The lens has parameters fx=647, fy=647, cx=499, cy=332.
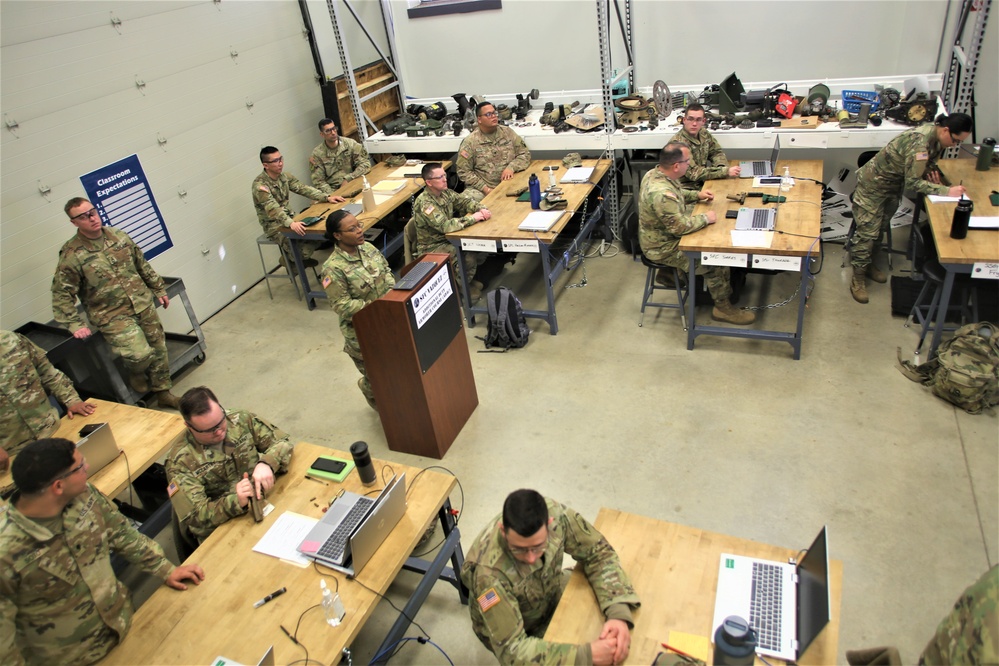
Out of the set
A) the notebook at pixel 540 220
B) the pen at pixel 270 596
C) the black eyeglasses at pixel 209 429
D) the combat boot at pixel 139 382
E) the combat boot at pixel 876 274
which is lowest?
the combat boot at pixel 876 274

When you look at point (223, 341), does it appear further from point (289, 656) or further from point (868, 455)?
point (868, 455)

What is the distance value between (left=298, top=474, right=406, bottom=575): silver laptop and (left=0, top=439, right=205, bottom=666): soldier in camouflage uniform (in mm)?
474

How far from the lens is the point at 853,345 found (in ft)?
15.1

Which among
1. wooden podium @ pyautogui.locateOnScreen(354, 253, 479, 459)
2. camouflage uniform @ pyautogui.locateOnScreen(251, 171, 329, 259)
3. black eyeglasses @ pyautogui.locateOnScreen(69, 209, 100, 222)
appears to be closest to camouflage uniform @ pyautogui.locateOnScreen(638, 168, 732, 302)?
wooden podium @ pyautogui.locateOnScreen(354, 253, 479, 459)

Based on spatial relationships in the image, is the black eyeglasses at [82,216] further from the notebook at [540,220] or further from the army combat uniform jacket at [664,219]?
the army combat uniform jacket at [664,219]

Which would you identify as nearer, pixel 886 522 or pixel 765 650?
pixel 765 650

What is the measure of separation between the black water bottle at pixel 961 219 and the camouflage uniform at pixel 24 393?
17.4ft

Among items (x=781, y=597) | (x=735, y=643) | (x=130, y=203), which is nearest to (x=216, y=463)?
(x=735, y=643)

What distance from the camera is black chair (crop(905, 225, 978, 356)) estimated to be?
419 cm

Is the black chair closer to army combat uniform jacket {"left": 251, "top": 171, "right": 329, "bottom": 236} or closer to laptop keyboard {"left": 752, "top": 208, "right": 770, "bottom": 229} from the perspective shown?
laptop keyboard {"left": 752, "top": 208, "right": 770, "bottom": 229}

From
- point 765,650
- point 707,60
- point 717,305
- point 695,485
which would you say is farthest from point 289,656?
point 707,60

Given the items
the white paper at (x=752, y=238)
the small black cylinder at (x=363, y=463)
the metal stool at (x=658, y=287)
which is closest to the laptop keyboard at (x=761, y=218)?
the white paper at (x=752, y=238)

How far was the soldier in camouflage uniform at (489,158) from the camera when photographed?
239 inches

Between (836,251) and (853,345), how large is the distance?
1.59m
